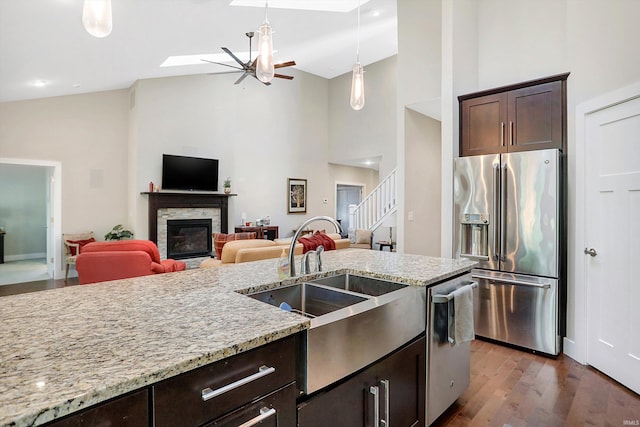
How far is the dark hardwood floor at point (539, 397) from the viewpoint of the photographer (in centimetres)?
215

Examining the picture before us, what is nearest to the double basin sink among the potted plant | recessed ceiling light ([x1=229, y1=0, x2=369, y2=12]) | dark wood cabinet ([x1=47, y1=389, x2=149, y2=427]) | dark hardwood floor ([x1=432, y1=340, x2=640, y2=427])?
dark wood cabinet ([x1=47, y1=389, x2=149, y2=427])

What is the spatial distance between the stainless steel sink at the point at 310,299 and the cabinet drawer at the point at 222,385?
0.67 meters

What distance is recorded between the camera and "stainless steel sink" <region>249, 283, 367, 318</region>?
5.82ft

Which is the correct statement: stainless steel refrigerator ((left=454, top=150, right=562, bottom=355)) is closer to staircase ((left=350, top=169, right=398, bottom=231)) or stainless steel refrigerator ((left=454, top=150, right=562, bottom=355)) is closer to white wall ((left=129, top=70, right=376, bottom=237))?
staircase ((left=350, top=169, right=398, bottom=231))

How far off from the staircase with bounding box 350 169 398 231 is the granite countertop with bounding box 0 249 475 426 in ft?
20.2

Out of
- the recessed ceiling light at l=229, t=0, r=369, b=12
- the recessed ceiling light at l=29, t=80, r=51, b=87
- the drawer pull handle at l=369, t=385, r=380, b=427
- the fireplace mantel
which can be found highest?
the recessed ceiling light at l=229, t=0, r=369, b=12

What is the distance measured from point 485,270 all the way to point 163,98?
21.7 ft

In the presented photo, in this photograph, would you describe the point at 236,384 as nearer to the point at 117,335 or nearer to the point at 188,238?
the point at 117,335

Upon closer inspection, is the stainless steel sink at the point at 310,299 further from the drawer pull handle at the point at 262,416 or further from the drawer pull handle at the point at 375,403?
the drawer pull handle at the point at 262,416

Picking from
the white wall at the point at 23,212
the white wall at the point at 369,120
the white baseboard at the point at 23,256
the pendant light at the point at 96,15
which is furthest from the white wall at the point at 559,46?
the white baseboard at the point at 23,256

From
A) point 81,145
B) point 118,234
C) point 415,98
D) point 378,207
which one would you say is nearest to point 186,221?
point 118,234

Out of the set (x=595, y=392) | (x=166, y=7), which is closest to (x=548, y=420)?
(x=595, y=392)

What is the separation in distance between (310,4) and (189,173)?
4.09m

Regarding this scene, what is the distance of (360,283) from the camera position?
83.4 inches
